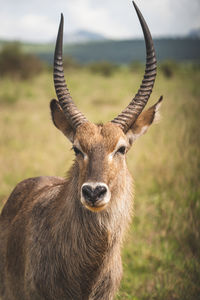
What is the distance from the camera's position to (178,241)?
4.85 meters

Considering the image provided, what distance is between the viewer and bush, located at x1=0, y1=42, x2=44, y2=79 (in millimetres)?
25766

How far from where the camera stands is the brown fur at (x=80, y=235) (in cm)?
272

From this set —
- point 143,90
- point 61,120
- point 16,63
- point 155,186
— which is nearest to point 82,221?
point 61,120

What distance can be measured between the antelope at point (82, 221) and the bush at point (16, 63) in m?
23.6

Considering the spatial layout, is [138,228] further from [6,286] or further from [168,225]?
[6,286]

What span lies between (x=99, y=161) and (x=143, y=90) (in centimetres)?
94

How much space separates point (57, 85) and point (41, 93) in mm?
17554

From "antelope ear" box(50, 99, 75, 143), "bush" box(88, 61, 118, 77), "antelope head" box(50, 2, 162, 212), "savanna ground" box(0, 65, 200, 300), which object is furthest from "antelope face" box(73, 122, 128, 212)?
"bush" box(88, 61, 118, 77)

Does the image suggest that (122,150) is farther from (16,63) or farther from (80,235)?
(16,63)

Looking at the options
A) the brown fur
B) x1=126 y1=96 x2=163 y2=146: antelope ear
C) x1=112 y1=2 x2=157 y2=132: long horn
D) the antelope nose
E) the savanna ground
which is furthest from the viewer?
the savanna ground

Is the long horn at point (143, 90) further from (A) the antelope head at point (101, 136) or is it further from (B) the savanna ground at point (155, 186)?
(B) the savanna ground at point (155, 186)

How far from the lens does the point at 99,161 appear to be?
2.54 meters

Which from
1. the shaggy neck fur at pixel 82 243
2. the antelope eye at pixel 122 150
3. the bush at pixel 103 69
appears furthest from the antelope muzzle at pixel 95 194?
the bush at pixel 103 69

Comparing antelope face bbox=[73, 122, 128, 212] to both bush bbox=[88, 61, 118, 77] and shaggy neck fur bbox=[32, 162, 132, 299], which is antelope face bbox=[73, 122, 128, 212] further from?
bush bbox=[88, 61, 118, 77]
